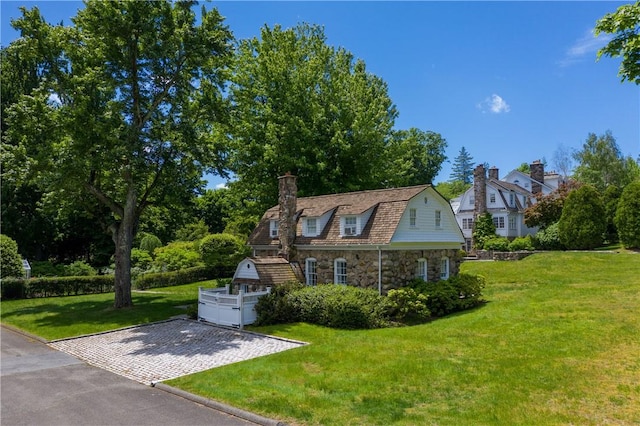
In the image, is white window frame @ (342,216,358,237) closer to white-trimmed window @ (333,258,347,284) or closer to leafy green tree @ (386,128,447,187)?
white-trimmed window @ (333,258,347,284)

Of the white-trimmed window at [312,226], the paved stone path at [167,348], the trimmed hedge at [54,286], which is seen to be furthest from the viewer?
the trimmed hedge at [54,286]

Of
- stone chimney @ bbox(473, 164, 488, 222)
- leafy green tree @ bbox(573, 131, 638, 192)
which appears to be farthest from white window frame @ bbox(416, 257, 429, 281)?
leafy green tree @ bbox(573, 131, 638, 192)

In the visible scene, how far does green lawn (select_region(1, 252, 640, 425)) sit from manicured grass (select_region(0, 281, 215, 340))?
21 centimetres

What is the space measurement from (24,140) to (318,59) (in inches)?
825

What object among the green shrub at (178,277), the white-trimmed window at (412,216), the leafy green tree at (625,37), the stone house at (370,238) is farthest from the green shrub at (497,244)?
the leafy green tree at (625,37)

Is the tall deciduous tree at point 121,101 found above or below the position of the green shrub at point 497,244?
above

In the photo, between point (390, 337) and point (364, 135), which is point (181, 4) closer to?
point (364, 135)

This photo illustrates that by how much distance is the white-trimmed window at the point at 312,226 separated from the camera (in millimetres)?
22180

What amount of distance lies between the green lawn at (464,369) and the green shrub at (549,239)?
17393mm

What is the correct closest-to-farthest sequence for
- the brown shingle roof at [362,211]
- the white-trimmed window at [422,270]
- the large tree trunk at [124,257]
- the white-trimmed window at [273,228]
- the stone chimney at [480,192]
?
1. the brown shingle roof at [362,211]
2. the white-trimmed window at [422,270]
3. the large tree trunk at [124,257]
4. the white-trimmed window at [273,228]
5. the stone chimney at [480,192]

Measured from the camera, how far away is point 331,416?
8539 millimetres

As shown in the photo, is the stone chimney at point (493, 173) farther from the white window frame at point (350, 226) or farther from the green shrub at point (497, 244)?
the white window frame at point (350, 226)

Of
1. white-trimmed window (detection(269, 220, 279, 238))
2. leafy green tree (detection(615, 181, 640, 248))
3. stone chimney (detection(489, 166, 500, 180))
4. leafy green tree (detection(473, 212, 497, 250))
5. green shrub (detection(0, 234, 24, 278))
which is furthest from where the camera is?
stone chimney (detection(489, 166, 500, 180))

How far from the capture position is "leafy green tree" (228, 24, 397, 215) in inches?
1194
